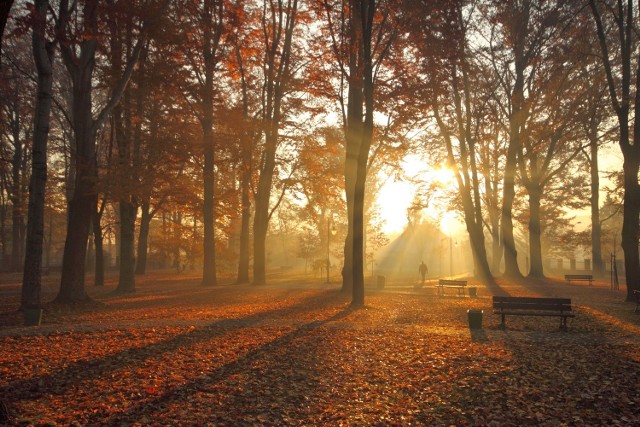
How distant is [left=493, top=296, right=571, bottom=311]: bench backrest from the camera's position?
11547 millimetres

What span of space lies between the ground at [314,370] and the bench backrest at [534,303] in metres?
0.56

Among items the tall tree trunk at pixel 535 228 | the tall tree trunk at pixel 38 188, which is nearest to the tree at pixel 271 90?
the tall tree trunk at pixel 38 188

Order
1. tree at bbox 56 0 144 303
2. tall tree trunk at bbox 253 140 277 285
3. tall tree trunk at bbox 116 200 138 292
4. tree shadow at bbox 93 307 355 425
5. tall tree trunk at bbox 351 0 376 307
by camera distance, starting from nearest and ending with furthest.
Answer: tree shadow at bbox 93 307 355 425
tree at bbox 56 0 144 303
tall tree trunk at bbox 351 0 376 307
tall tree trunk at bbox 116 200 138 292
tall tree trunk at bbox 253 140 277 285

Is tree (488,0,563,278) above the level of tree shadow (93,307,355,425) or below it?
above

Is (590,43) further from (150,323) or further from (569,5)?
(150,323)

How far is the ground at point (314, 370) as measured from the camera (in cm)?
577

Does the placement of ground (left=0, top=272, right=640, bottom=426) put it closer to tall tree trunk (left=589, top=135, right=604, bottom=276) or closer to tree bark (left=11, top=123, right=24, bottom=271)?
tree bark (left=11, top=123, right=24, bottom=271)

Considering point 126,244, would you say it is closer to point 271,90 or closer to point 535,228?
point 271,90

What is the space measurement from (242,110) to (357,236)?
13.0m

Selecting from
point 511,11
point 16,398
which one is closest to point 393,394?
point 16,398

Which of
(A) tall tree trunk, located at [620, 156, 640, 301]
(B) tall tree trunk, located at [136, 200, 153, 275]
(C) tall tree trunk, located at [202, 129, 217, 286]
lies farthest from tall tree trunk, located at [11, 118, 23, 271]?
(A) tall tree trunk, located at [620, 156, 640, 301]

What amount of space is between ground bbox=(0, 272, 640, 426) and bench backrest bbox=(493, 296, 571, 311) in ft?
1.83

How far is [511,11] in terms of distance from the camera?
78.4 feet

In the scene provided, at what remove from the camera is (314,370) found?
25.5ft
